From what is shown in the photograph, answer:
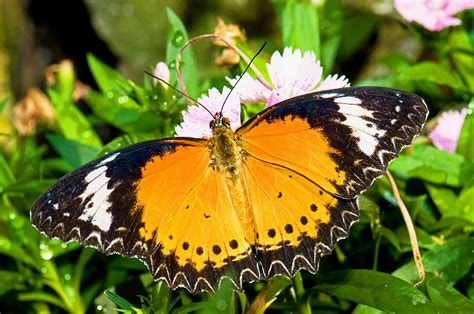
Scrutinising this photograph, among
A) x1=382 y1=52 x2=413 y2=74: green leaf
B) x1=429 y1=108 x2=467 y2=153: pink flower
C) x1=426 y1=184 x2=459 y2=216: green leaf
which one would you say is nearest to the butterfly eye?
x1=426 y1=184 x2=459 y2=216: green leaf

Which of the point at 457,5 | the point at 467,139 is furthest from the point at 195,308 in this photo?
the point at 457,5

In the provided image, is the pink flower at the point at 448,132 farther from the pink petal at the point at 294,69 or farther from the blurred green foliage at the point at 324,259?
the pink petal at the point at 294,69

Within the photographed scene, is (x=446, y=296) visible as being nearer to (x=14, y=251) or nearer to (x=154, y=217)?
(x=154, y=217)

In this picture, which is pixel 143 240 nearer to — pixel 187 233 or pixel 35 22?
pixel 187 233

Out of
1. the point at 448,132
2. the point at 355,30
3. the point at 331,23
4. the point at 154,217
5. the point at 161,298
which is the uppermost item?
the point at 355,30

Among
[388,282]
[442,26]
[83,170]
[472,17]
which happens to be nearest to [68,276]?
[83,170]

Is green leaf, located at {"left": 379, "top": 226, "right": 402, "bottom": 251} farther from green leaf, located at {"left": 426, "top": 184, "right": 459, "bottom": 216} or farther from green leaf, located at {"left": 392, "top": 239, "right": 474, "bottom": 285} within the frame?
green leaf, located at {"left": 426, "top": 184, "right": 459, "bottom": 216}
